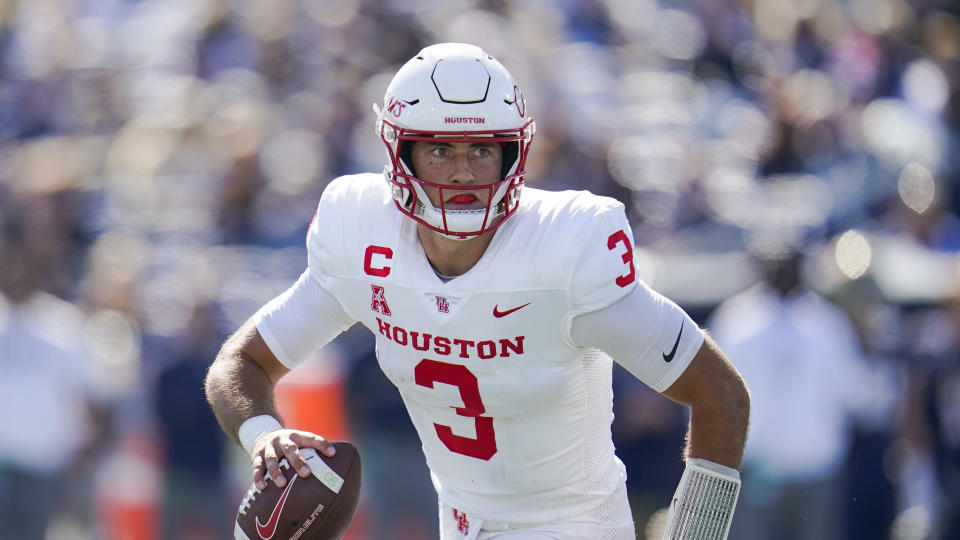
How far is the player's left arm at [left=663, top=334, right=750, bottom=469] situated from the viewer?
12.5 ft

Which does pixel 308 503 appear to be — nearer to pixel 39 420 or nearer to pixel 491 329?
pixel 491 329

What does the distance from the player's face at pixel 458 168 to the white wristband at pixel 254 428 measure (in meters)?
0.70

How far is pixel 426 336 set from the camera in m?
3.88

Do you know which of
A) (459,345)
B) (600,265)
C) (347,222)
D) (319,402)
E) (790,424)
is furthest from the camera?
(319,402)

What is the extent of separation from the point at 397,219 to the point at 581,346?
59 cm

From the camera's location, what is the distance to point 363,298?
401 centimetres

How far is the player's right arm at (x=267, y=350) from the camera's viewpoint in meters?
4.07

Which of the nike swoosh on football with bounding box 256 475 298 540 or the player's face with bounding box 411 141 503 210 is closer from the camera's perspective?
the nike swoosh on football with bounding box 256 475 298 540

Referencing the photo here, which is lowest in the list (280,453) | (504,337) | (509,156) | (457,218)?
(280,453)

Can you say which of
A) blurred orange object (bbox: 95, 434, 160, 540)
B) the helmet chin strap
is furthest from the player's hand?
blurred orange object (bbox: 95, 434, 160, 540)

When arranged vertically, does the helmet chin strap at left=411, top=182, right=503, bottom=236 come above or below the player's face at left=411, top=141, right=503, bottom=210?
below

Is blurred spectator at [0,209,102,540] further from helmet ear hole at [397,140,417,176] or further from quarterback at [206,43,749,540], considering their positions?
helmet ear hole at [397,140,417,176]

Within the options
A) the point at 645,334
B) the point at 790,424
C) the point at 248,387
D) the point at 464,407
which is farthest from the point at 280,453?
the point at 790,424

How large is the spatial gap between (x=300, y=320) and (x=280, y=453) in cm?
48
